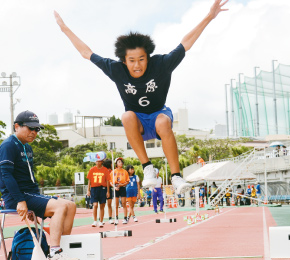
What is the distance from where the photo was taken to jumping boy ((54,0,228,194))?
5.40m

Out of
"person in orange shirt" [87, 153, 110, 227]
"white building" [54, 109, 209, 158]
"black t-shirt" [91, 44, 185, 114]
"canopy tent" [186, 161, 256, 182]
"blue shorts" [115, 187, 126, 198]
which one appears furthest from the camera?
"white building" [54, 109, 209, 158]

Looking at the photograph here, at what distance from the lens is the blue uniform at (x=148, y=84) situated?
17.7 ft

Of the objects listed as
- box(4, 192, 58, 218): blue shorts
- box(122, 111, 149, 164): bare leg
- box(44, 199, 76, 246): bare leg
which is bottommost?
box(44, 199, 76, 246): bare leg

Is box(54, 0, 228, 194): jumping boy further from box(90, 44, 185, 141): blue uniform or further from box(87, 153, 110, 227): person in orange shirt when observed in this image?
box(87, 153, 110, 227): person in orange shirt

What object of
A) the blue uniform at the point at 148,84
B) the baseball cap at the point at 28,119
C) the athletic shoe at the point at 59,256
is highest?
the blue uniform at the point at 148,84

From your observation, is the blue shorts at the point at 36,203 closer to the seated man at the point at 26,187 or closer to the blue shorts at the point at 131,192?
the seated man at the point at 26,187

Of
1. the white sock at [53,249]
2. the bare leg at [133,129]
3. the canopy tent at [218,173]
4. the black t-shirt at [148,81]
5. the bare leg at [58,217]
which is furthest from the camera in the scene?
the canopy tent at [218,173]

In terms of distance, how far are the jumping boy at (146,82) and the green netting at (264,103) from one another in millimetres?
49738

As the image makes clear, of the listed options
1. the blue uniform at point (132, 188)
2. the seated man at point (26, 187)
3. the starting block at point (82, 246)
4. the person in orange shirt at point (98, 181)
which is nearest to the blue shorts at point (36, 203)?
the seated man at point (26, 187)

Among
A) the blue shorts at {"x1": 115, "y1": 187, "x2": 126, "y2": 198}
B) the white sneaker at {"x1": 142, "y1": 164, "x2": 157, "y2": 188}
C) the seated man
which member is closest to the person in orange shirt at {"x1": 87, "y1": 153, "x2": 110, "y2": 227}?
the blue shorts at {"x1": 115, "y1": 187, "x2": 126, "y2": 198}

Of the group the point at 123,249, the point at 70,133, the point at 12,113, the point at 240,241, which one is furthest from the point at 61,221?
the point at 70,133

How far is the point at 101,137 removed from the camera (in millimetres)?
89000

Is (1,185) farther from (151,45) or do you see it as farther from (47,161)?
(47,161)

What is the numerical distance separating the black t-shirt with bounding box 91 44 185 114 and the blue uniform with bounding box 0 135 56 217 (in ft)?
4.30
